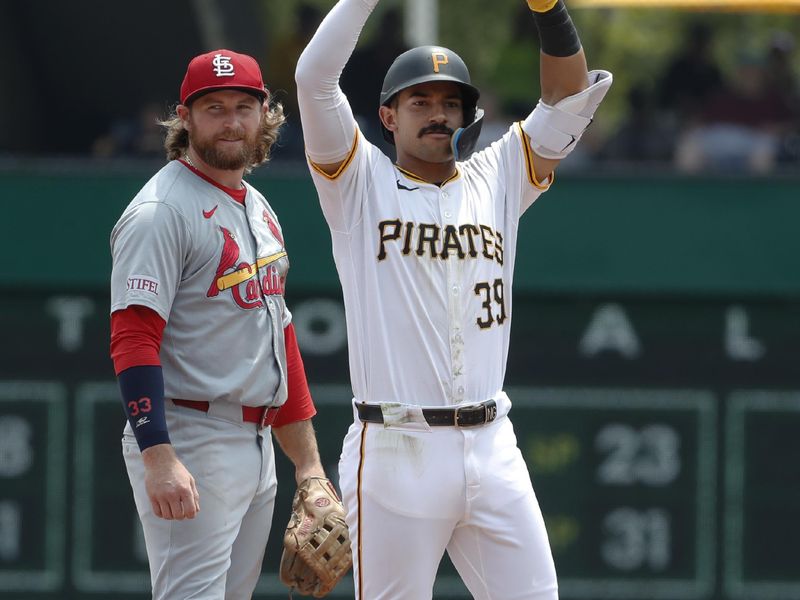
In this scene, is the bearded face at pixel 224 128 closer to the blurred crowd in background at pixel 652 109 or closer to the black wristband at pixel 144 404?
the black wristband at pixel 144 404

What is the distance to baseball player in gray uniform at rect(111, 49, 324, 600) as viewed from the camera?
3734 mm

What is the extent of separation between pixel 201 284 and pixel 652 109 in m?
6.45

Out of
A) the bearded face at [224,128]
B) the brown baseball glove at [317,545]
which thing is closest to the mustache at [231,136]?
the bearded face at [224,128]

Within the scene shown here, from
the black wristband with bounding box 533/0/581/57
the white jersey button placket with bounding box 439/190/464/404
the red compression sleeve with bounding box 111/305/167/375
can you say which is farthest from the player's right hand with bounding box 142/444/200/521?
the black wristband with bounding box 533/0/581/57

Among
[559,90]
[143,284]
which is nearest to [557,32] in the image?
[559,90]

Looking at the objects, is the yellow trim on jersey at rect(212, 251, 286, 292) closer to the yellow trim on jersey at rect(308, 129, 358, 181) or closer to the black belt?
the yellow trim on jersey at rect(308, 129, 358, 181)

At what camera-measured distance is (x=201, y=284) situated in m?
3.89

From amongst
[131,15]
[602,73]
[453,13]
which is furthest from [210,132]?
[453,13]

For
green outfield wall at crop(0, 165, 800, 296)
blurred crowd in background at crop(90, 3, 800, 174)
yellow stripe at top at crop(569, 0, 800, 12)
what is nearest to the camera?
green outfield wall at crop(0, 165, 800, 296)

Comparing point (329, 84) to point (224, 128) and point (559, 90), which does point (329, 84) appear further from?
point (559, 90)

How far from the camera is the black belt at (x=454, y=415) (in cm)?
391

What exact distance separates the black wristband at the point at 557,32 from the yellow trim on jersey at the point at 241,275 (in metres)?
0.98

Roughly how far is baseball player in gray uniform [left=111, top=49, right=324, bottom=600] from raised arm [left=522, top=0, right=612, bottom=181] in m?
0.80

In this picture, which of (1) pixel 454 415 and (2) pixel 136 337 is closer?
(2) pixel 136 337
